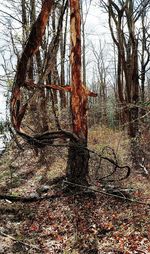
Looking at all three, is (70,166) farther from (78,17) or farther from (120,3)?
(120,3)

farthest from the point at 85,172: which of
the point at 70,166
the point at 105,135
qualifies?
the point at 105,135

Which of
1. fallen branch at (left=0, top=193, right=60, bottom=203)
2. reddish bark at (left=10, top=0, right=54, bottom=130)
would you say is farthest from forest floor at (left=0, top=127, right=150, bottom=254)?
reddish bark at (left=10, top=0, right=54, bottom=130)

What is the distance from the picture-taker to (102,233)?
8000 mm

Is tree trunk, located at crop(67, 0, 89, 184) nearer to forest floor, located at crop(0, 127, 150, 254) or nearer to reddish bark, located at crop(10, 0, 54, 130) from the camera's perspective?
forest floor, located at crop(0, 127, 150, 254)

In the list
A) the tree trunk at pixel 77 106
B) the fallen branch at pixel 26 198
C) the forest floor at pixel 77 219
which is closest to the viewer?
the forest floor at pixel 77 219

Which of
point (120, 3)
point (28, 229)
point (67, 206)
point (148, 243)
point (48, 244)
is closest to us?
point (148, 243)

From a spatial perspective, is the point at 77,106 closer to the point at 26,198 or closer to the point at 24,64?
the point at 26,198

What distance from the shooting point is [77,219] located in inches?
345

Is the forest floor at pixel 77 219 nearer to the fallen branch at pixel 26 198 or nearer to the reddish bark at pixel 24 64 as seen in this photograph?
the fallen branch at pixel 26 198

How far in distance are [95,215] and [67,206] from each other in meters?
0.95

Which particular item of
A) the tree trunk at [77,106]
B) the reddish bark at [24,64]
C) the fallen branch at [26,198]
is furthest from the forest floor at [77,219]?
the reddish bark at [24,64]

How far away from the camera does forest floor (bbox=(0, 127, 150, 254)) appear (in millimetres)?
7441

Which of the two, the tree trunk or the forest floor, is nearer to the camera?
the forest floor

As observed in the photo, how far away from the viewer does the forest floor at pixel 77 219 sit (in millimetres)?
7441
